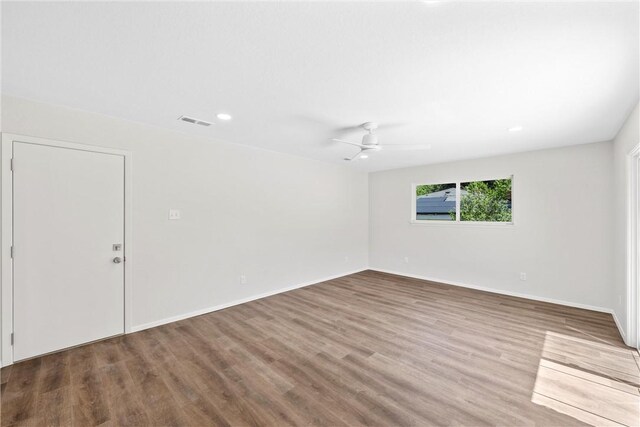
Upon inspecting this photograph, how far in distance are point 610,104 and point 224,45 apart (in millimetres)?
3584

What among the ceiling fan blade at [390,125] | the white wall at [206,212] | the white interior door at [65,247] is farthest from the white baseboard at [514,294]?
the white interior door at [65,247]

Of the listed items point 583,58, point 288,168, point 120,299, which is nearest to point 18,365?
point 120,299

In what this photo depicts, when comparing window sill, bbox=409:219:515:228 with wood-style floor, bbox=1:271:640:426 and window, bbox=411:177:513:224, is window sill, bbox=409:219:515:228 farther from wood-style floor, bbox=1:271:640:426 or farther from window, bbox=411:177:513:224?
wood-style floor, bbox=1:271:640:426

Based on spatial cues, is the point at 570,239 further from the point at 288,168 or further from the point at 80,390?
the point at 80,390

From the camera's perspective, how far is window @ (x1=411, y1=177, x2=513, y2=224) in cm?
478

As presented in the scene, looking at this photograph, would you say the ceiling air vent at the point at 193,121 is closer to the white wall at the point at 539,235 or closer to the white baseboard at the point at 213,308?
the white baseboard at the point at 213,308

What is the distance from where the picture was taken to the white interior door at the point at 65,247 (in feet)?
8.17

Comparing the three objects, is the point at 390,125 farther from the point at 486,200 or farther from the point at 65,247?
the point at 65,247

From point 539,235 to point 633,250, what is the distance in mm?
1513

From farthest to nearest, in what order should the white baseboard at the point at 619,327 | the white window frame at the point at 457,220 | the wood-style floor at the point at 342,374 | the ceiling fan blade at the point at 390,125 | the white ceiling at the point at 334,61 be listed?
the white window frame at the point at 457,220 < the ceiling fan blade at the point at 390,125 < the white baseboard at the point at 619,327 < the wood-style floor at the point at 342,374 < the white ceiling at the point at 334,61

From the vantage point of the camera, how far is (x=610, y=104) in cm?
250

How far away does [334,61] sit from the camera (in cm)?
184

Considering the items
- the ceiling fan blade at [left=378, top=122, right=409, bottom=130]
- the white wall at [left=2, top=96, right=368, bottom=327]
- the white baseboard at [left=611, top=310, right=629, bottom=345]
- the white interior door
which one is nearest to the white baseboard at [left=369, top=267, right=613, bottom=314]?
the white baseboard at [left=611, top=310, right=629, bottom=345]

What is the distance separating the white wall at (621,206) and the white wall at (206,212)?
4.29 m
